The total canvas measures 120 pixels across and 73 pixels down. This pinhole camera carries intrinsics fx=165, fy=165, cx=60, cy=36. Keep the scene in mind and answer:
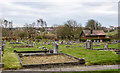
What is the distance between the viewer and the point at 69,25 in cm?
5878

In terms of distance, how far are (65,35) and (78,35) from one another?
4.53 m

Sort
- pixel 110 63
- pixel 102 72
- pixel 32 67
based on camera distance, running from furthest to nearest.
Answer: pixel 110 63 → pixel 32 67 → pixel 102 72

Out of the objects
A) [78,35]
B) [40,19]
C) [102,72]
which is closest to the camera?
[102,72]

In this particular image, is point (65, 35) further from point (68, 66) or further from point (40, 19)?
point (68, 66)

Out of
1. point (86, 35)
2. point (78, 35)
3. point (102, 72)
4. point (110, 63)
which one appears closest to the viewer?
point (102, 72)

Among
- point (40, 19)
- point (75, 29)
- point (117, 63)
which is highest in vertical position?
point (40, 19)

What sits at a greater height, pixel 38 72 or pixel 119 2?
pixel 119 2

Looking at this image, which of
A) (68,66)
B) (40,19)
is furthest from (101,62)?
(40,19)

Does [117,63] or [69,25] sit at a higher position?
[69,25]

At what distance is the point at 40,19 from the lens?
78.3 m

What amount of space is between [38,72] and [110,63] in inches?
198

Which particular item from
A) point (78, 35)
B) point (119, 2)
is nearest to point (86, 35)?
point (78, 35)

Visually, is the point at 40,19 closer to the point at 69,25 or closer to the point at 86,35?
the point at 69,25

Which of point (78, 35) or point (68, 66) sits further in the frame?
point (78, 35)
